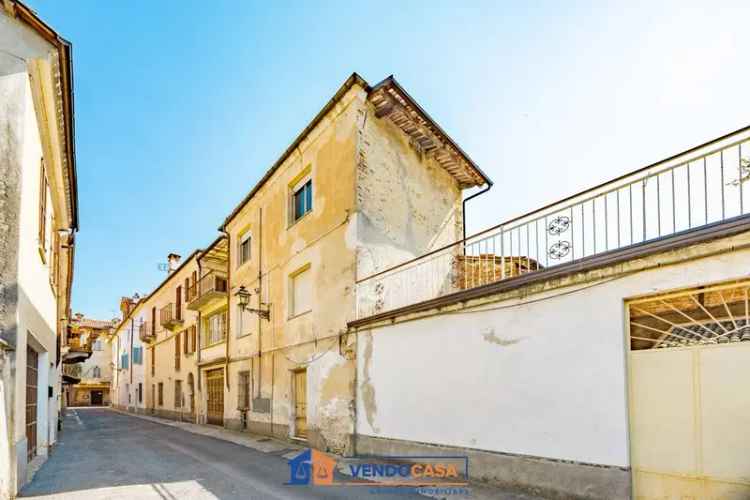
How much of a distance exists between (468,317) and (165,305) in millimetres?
23746

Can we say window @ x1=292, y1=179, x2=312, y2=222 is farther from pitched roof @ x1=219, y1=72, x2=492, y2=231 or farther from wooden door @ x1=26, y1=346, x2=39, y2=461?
wooden door @ x1=26, y1=346, x2=39, y2=461

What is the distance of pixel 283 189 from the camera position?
14.5 metres

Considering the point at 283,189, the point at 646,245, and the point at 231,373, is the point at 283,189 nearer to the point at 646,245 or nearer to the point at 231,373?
the point at 231,373

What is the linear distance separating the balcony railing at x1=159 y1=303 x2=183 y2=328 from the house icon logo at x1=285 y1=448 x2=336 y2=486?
1579 centimetres

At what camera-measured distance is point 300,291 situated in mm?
13414

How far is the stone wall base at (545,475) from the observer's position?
5621 millimetres

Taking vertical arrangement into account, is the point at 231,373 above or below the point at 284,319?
below

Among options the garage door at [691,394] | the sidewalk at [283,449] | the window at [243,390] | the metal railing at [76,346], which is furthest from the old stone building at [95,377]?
the garage door at [691,394]

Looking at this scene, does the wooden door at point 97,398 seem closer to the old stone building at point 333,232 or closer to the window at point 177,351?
the window at point 177,351

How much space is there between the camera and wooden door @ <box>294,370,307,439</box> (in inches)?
491

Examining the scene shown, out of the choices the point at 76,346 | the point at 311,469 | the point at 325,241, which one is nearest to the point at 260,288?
the point at 325,241

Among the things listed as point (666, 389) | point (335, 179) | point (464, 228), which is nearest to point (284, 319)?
point (335, 179)

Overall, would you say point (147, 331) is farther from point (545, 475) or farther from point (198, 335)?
point (545, 475)

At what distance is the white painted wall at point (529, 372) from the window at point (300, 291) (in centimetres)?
403
